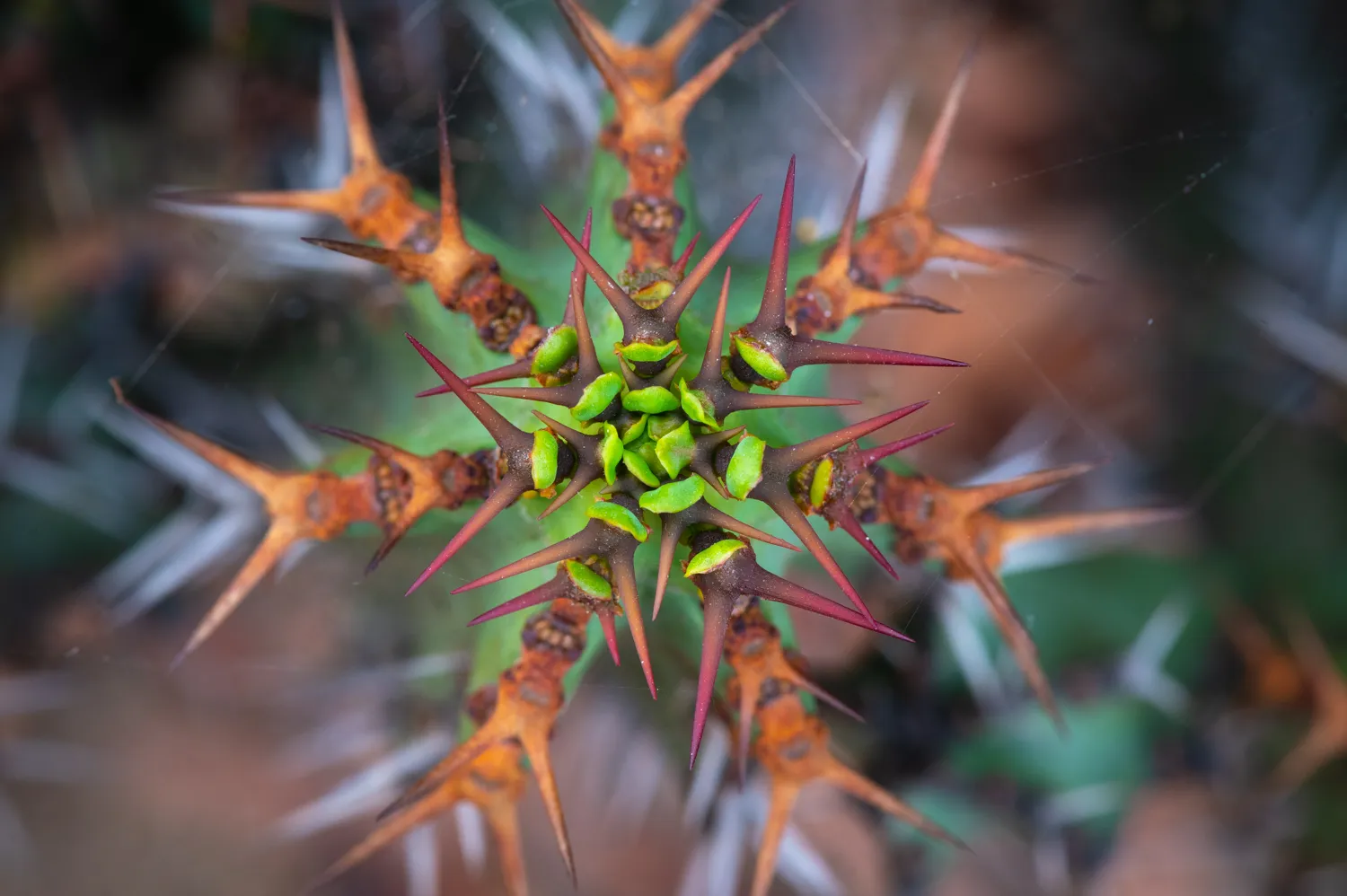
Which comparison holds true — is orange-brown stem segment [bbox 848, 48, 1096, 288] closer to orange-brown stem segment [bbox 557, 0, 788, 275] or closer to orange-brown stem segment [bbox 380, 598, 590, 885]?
orange-brown stem segment [bbox 557, 0, 788, 275]

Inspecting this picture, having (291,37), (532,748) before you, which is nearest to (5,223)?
(291,37)

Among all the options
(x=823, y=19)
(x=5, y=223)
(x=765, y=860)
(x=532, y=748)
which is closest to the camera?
(x=532, y=748)

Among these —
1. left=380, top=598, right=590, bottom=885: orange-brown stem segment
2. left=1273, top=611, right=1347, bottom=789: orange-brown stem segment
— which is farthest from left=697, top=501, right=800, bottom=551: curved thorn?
left=1273, top=611, right=1347, bottom=789: orange-brown stem segment

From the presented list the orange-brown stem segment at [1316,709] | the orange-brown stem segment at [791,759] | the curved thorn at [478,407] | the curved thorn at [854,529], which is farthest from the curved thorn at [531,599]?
the orange-brown stem segment at [1316,709]

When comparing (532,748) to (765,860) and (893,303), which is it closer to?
(765,860)

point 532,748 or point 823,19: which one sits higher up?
point 823,19

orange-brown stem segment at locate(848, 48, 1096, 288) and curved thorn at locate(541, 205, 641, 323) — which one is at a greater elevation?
orange-brown stem segment at locate(848, 48, 1096, 288)
